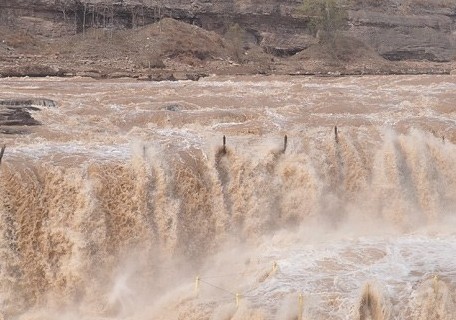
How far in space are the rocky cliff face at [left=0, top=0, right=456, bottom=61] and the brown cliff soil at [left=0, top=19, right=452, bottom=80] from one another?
8.19 feet

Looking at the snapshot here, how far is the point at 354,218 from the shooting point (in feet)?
63.0

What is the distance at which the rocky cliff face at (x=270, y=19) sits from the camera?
55.6 metres

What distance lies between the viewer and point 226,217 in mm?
17500

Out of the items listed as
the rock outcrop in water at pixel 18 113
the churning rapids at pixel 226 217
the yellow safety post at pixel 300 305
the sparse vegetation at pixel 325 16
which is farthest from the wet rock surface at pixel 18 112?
the sparse vegetation at pixel 325 16

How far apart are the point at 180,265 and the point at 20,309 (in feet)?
14.2

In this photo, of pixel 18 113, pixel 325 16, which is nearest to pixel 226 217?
pixel 18 113

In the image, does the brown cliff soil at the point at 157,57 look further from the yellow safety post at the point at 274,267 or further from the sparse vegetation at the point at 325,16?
the yellow safety post at the point at 274,267

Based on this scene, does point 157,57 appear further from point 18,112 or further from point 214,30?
point 18,112

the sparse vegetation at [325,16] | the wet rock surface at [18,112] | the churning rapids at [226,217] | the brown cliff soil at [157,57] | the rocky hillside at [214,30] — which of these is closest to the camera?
the churning rapids at [226,217]

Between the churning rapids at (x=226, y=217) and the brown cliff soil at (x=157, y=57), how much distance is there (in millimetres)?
20320

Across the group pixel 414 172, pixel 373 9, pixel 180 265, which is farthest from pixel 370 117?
pixel 373 9

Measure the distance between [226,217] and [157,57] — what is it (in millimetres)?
34349

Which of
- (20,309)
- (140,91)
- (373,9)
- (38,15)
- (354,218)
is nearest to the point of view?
(20,309)

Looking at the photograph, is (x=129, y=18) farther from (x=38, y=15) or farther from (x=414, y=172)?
(x=414, y=172)
